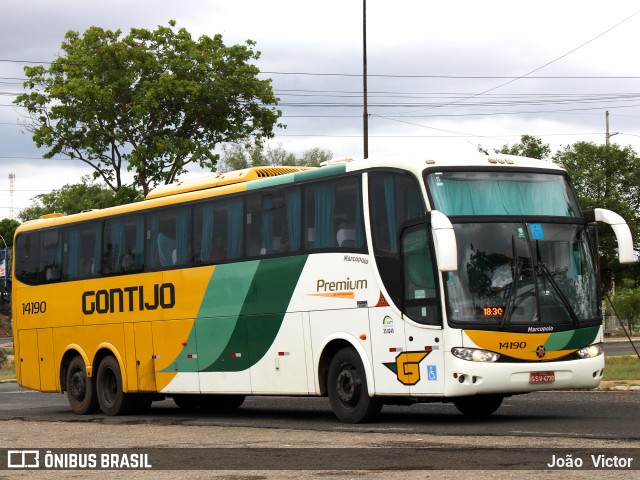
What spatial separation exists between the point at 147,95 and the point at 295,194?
23119 mm

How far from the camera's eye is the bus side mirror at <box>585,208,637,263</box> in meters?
16.6

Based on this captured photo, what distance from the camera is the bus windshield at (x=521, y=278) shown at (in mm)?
16141

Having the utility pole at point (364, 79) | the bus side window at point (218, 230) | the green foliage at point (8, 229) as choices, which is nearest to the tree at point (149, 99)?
the utility pole at point (364, 79)

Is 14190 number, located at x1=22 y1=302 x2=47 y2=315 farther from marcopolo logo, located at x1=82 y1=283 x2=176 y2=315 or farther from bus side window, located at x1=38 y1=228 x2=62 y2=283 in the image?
marcopolo logo, located at x1=82 y1=283 x2=176 y2=315

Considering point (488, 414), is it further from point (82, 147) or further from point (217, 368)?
point (82, 147)

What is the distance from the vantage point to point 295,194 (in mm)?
18953

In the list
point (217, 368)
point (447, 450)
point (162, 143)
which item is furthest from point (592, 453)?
point (162, 143)

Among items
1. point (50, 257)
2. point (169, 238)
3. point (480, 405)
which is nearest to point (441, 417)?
point (480, 405)

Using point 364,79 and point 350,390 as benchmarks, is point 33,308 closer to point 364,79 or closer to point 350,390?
point 350,390

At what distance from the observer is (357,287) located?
17.5 metres

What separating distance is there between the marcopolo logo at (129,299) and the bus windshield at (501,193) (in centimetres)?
661

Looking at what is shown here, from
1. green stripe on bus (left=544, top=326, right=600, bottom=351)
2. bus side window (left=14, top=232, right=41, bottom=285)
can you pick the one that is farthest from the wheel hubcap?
bus side window (left=14, top=232, right=41, bottom=285)

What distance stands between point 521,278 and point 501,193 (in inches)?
51.1

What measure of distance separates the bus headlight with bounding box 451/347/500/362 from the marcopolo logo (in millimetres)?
7036
